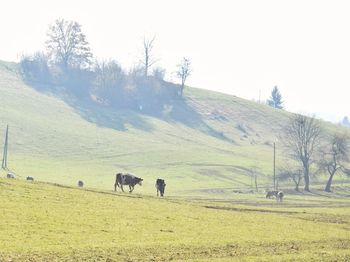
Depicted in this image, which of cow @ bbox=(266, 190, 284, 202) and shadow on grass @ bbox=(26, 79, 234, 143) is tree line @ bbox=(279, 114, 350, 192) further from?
shadow on grass @ bbox=(26, 79, 234, 143)

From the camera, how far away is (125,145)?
147125 millimetres

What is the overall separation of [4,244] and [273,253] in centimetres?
1219

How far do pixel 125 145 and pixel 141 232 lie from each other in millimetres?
112649

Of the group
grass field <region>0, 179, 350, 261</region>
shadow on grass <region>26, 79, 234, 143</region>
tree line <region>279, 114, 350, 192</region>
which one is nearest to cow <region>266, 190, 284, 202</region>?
tree line <region>279, 114, 350, 192</region>

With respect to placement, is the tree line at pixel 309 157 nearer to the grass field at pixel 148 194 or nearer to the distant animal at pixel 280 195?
the grass field at pixel 148 194

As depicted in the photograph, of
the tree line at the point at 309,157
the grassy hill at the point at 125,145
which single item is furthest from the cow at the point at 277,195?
the tree line at the point at 309,157

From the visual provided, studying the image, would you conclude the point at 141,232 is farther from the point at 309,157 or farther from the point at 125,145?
the point at 125,145

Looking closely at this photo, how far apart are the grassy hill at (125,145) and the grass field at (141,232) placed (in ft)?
157

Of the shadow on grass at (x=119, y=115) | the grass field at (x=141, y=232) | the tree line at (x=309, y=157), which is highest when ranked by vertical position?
the shadow on grass at (x=119, y=115)

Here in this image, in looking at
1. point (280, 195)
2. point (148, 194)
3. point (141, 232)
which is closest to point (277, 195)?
point (280, 195)

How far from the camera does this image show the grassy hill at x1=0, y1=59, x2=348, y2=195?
117 metres

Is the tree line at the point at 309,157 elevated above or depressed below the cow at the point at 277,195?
above

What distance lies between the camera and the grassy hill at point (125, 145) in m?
117

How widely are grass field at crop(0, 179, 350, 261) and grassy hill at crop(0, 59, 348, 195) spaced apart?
47964 mm
